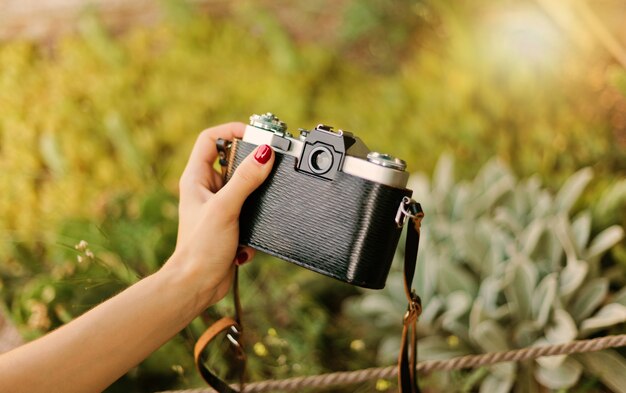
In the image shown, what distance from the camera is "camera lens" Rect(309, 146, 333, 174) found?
62 cm

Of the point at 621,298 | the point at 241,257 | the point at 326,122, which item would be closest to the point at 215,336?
the point at 241,257

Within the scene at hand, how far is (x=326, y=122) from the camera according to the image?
1752 mm

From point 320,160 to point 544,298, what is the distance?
0.55 meters

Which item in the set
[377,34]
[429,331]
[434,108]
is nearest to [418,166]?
[434,108]

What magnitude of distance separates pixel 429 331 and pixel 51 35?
1716mm

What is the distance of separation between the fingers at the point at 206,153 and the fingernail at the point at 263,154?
0.10 m

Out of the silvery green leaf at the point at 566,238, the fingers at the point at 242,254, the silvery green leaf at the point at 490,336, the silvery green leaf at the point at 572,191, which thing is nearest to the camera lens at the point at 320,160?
the fingers at the point at 242,254

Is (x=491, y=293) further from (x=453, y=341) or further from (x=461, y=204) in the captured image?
(x=461, y=204)

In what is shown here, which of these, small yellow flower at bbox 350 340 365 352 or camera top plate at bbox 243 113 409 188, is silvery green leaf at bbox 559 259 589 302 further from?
camera top plate at bbox 243 113 409 188

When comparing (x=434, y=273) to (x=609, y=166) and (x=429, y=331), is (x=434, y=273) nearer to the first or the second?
(x=429, y=331)

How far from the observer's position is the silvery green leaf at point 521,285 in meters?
1.02

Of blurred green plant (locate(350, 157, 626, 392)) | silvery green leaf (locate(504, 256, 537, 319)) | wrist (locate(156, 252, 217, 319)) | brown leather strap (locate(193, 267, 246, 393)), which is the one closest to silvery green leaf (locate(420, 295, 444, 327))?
blurred green plant (locate(350, 157, 626, 392))

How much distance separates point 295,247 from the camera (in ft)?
2.09

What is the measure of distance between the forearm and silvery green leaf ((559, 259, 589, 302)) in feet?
2.12
